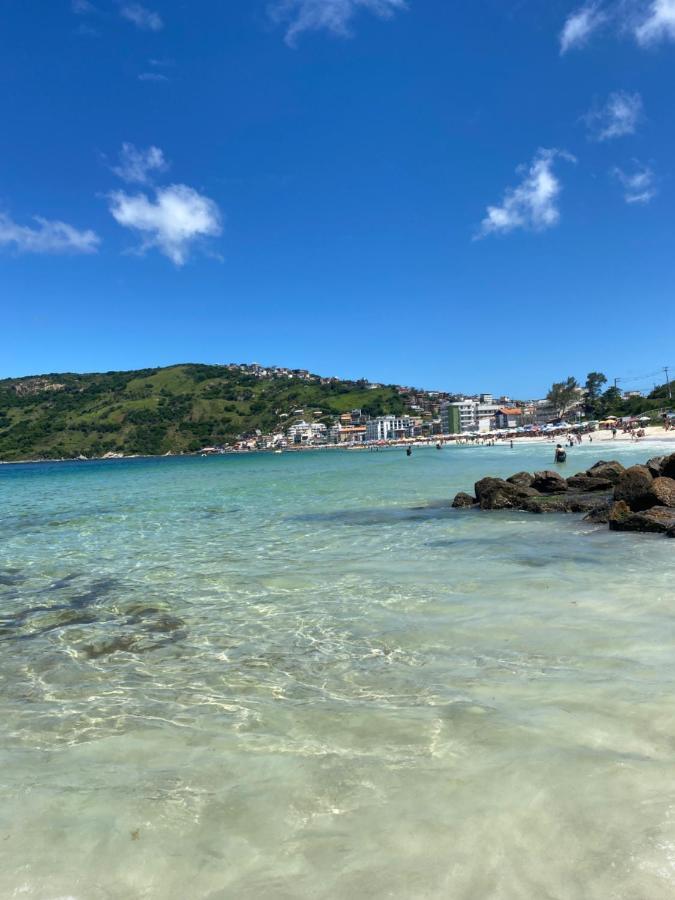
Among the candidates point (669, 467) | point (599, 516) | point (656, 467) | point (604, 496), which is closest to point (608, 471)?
point (656, 467)

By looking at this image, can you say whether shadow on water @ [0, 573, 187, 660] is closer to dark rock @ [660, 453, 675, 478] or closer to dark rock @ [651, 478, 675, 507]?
dark rock @ [651, 478, 675, 507]

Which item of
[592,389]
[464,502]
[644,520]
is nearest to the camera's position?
[644,520]

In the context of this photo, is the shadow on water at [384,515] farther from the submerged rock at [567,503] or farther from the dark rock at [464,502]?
the submerged rock at [567,503]

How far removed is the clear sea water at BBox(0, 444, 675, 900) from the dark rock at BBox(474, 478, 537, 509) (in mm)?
8173

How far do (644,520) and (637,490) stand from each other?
88.5 inches

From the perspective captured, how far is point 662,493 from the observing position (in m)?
15.1

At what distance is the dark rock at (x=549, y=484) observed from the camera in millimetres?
20725

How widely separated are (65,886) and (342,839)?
4.79 ft

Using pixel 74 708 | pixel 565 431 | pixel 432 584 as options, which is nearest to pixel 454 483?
pixel 432 584

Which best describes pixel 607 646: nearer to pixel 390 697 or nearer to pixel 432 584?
pixel 390 697

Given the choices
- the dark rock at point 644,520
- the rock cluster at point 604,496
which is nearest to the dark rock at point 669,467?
the rock cluster at point 604,496

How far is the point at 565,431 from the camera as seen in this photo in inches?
4906

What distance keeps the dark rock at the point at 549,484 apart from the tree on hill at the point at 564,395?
154 metres

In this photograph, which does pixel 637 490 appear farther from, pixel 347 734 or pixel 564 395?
pixel 564 395
